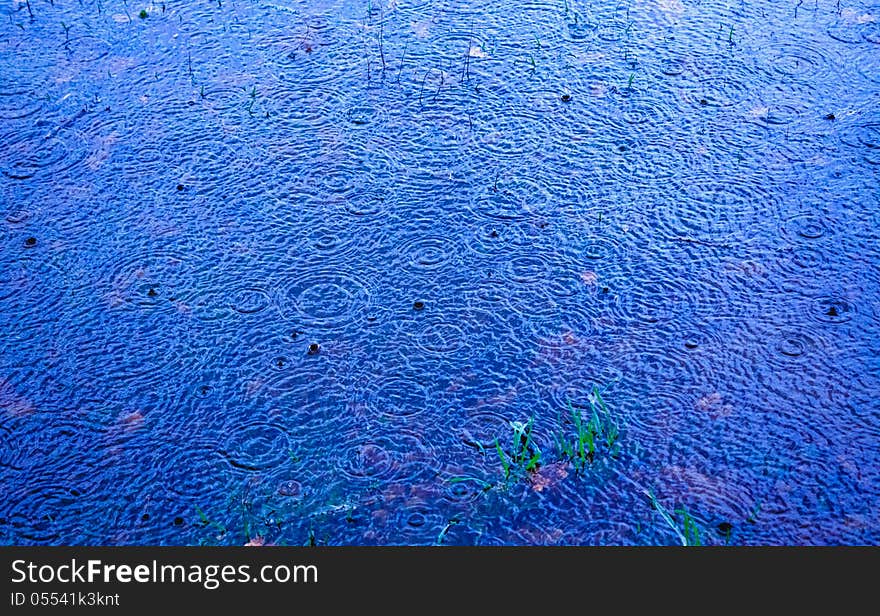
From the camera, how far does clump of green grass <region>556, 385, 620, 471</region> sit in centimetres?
278

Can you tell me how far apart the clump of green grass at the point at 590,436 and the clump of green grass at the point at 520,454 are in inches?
3.2

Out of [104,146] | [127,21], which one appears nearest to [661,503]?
[104,146]

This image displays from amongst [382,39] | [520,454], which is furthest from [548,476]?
[382,39]

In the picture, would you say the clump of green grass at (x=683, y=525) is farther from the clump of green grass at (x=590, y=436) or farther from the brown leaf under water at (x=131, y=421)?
the brown leaf under water at (x=131, y=421)

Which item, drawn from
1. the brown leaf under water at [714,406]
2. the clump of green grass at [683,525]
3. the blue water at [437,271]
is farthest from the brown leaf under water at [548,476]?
the brown leaf under water at [714,406]

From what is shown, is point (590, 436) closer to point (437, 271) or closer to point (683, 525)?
point (683, 525)

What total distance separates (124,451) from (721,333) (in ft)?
6.02

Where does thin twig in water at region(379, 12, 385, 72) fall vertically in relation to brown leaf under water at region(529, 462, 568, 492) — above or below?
above

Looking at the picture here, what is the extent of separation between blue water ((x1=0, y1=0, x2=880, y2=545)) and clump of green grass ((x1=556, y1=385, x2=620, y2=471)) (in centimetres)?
2

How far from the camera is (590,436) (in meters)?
2.81

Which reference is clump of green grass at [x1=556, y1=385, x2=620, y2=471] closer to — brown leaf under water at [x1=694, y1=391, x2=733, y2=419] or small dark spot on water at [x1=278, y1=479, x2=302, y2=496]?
brown leaf under water at [x1=694, y1=391, x2=733, y2=419]

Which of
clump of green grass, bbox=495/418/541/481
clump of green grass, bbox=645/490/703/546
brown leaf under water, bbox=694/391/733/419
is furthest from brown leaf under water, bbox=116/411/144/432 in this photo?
brown leaf under water, bbox=694/391/733/419

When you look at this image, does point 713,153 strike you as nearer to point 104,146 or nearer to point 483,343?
point 483,343

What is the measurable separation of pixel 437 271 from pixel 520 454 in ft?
2.81
